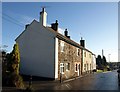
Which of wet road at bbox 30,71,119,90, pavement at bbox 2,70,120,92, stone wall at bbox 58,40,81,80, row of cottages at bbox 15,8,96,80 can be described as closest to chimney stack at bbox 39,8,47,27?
row of cottages at bbox 15,8,96,80

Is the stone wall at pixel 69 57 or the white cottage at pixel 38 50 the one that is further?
the stone wall at pixel 69 57

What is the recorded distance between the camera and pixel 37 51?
1146 inches

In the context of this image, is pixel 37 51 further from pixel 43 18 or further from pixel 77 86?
pixel 77 86

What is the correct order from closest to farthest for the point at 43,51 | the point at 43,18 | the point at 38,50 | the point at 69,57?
the point at 43,51 < the point at 38,50 < the point at 43,18 < the point at 69,57

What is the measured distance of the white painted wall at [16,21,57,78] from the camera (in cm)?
2797

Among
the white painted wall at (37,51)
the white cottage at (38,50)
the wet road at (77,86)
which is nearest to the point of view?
the wet road at (77,86)

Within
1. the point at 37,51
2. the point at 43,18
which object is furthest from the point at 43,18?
the point at 37,51

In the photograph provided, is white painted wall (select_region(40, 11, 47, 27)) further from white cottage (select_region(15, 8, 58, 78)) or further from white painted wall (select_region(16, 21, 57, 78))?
white painted wall (select_region(16, 21, 57, 78))

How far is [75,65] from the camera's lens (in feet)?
124

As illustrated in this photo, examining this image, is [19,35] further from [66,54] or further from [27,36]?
[66,54]

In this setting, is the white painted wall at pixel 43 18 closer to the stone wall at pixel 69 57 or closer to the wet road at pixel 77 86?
the stone wall at pixel 69 57

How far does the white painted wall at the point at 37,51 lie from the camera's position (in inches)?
Result: 1101

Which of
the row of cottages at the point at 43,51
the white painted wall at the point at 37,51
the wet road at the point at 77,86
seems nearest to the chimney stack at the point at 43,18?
the row of cottages at the point at 43,51

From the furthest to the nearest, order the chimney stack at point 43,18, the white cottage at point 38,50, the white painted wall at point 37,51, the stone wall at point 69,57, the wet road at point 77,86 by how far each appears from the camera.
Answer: the stone wall at point 69,57
the chimney stack at point 43,18
the white painted wall at point 37,51
the white cottage at point 38,50
the wet road at point 77,86
